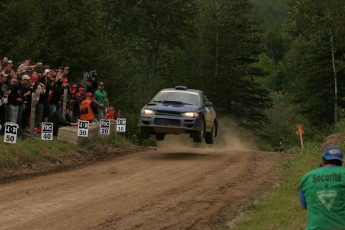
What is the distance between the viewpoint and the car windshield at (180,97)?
21531 mm

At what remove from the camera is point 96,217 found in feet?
35.9

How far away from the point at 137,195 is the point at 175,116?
737 centimetres

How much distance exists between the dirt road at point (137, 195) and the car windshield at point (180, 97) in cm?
257

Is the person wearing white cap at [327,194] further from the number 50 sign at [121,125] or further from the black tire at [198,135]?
the number 50 sign at [121,125]

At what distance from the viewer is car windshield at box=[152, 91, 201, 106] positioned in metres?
21.5

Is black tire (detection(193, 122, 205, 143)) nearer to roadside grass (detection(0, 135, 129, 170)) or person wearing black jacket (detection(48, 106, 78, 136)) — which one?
roadside grass (detection(0, 135, 129, 170))

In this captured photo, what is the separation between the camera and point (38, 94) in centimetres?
1941

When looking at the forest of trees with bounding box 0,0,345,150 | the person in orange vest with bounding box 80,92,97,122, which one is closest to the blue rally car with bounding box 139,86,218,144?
the person in orange vest with bounding box 80,92,97,122

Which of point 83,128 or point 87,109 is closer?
point 83,128

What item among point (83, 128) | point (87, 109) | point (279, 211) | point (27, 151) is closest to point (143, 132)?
point (83, 128)

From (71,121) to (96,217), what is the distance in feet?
38.3

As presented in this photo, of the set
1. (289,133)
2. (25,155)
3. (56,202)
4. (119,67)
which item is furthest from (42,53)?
(289,133)

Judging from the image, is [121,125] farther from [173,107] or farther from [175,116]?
[175,116]

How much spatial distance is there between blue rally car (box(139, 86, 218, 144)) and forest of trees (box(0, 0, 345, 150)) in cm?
1233
